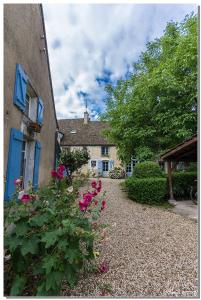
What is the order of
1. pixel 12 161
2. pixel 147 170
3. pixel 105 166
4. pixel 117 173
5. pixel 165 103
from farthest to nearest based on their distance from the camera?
pixel 105 166 < pixel 117 173 < pixel 165 103 < pixel 147 170 < pixel 12 161

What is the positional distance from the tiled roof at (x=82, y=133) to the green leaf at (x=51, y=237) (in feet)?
75.2

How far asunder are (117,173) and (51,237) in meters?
21.4

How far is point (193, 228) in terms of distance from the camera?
198 inches

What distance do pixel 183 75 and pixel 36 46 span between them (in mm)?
7280

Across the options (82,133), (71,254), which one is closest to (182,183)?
(71,254)

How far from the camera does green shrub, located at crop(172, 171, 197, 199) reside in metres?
9.01

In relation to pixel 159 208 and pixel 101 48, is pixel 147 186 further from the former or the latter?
pixel 101 48

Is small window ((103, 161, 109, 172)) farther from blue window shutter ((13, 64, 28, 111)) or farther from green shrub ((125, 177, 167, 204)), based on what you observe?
blue window shutter ((13, 64, 28, 111))

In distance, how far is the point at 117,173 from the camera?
2306 cm

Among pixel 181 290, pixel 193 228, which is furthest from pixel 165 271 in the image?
pixel 193 228

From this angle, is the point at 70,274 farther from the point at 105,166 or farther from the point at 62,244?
the point at 105,166

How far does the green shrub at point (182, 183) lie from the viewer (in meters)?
9.01

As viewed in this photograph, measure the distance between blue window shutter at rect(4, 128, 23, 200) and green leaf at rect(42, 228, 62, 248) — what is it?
204cm

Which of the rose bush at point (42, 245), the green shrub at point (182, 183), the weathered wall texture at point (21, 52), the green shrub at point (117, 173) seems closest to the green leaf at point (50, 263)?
the rose bush at point (42, 245)
